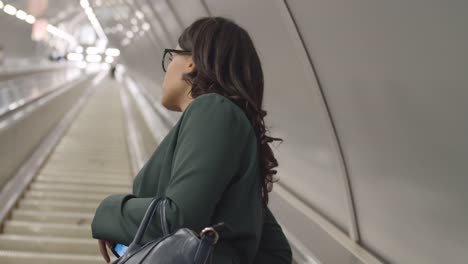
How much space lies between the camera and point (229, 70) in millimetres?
1921

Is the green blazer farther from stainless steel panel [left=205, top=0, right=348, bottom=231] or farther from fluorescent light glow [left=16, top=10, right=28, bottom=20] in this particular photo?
fluorescent light glow [left=16, top=10, right=28, bottom=20]

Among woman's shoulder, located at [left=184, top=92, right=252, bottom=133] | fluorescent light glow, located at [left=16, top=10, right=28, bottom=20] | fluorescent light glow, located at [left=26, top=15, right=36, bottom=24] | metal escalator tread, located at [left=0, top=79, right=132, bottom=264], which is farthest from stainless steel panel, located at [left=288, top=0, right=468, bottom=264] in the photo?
fluorescent light glow, located at [left=26, top=15, right=36, bottom=24]

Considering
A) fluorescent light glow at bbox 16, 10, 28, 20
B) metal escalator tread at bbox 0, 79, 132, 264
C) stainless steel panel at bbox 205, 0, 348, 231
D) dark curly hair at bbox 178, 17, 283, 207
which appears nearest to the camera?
dark curly hair at bbox 178, 17, 283, 207

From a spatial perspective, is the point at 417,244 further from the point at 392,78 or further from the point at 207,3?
the point at 207,3

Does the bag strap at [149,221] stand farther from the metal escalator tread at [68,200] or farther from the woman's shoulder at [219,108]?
the metal escalator tread at [68,200]

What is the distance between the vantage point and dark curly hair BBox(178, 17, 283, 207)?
6.26 ft

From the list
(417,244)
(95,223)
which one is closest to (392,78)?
(417,244)

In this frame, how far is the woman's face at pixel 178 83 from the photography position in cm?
201

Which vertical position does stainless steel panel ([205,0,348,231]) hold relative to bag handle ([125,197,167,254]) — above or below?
below

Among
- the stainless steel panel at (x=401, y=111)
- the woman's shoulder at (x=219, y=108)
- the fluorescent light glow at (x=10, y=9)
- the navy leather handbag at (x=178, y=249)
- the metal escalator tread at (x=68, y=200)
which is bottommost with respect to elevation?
the metal escalator tread at (x=68, y=200)

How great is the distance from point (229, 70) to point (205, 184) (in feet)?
1.43

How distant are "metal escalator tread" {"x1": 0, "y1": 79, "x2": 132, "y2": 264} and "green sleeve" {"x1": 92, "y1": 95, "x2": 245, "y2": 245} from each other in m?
3.20

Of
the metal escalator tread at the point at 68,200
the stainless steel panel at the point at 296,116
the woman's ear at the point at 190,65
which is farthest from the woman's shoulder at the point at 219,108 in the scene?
the metal escalator tread at the point at 68,200

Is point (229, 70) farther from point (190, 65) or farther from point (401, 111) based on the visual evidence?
point (401, 111)
